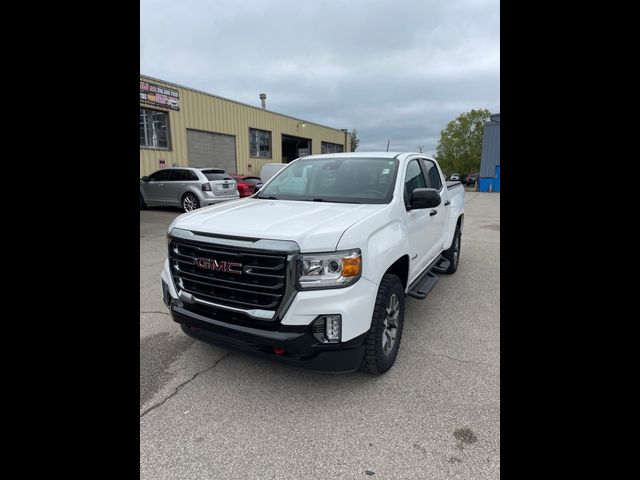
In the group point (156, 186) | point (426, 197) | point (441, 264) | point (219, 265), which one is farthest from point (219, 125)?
point (219, 265)

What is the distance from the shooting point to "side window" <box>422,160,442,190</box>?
15.1 feet

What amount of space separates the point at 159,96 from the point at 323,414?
17790mm

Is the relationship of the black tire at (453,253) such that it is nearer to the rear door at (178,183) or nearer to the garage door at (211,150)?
the rear door at (178,183)

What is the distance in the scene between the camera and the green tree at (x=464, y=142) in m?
67.2

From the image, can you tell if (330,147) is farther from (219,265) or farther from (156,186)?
(219,265)

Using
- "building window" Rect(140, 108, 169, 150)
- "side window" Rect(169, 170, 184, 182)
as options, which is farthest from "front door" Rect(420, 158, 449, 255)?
"building window" Rect(140, 108, 169, 150)

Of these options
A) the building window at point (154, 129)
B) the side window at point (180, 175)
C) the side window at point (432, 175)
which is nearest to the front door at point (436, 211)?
the side window at point (432, 175)

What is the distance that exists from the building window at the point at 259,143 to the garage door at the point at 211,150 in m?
1.96

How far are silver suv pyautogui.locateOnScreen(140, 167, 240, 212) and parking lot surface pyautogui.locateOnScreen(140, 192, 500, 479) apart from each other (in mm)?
9285

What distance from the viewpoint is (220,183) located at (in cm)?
1284

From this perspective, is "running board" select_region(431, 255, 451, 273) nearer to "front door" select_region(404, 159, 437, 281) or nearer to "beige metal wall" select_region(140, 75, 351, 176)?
"front door" select_region(404, 159, 437, 281)
